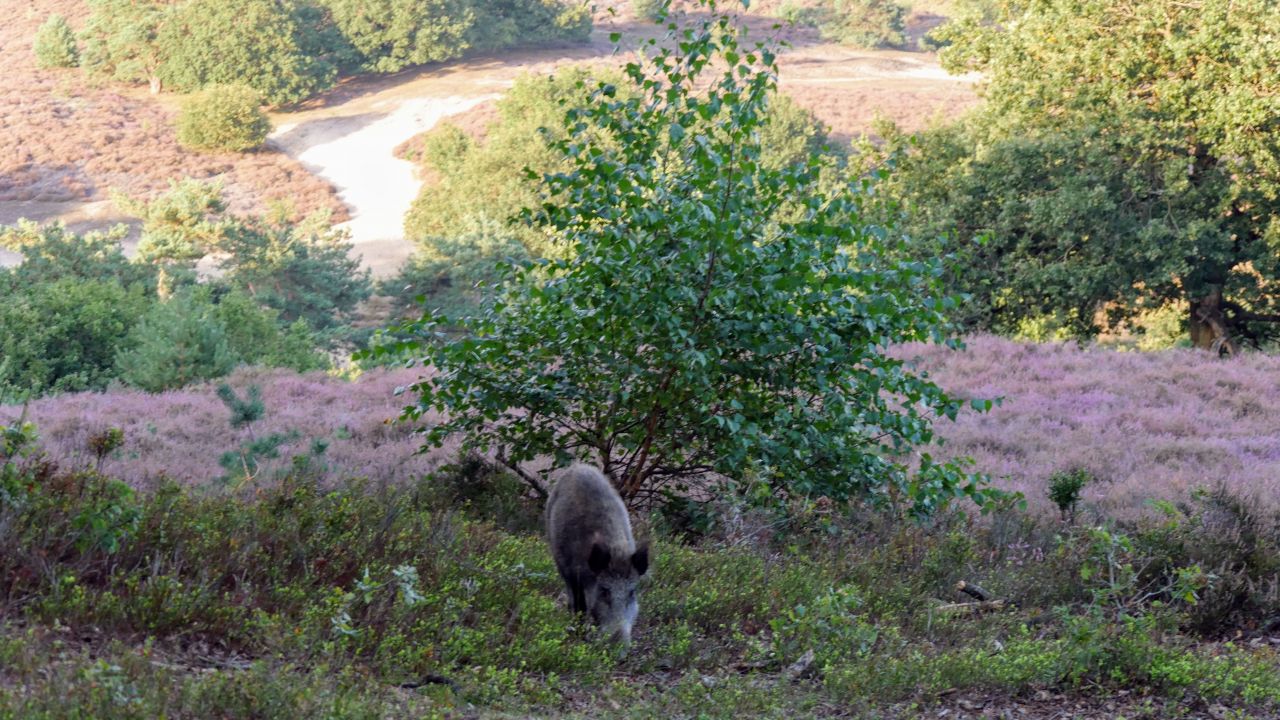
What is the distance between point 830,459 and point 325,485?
4430mm

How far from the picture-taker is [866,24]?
102062mm

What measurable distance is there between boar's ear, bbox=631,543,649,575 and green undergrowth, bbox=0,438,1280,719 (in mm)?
524

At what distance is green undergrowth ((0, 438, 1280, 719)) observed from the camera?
5.40 metres

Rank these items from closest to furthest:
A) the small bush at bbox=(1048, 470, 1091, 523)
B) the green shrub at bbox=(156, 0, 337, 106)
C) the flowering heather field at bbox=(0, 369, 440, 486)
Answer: the small bush at bbox=(1048, 470, 1091, 523)
the flowering heather field at bbox=(0, 369, 440, 486)
the green shrub at bbox=(156, 0, 337, 106)

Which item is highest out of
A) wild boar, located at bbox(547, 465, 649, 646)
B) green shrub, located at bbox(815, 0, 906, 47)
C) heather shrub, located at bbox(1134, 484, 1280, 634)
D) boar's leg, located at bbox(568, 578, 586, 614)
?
green shrub, located at bbox(815, 0, 906, 47)

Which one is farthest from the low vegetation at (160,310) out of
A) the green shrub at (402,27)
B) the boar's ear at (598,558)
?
the green shrub at (402,27)

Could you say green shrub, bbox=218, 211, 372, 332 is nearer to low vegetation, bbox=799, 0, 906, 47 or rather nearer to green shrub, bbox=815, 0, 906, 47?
low vegetation, bbox=799, 0, 906, 47

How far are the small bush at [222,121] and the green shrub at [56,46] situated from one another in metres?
19.2

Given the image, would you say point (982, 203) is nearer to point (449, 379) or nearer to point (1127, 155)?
point (1127, 155)

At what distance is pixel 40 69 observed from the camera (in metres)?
85.1

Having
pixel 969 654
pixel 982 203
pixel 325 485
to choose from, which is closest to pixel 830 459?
pixel 969 654

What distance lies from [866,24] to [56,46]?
216 feet

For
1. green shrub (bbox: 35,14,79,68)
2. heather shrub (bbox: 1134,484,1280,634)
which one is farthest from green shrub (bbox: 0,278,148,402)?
green shrub (bbox: 35,14,79,68)

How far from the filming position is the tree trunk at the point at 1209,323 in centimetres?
2631
